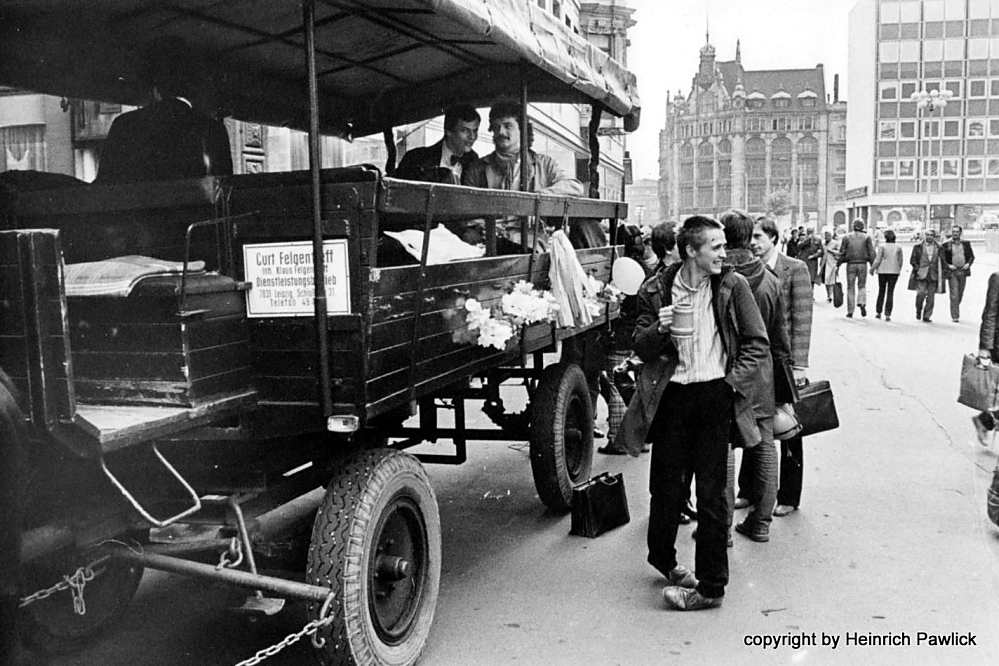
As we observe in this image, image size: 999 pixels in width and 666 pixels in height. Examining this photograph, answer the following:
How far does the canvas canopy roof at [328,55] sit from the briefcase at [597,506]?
258 centimetres

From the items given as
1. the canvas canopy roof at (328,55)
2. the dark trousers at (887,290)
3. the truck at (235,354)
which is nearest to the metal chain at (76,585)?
the truck at (235,354)

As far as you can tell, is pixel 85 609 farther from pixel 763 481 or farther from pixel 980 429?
pixel 980 429

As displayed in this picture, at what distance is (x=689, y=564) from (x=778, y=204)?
107 meters

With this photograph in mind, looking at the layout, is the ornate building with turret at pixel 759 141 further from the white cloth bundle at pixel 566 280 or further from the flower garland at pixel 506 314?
the flower garland at pixel 506 314

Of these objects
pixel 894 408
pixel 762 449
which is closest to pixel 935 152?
pixel 894 408

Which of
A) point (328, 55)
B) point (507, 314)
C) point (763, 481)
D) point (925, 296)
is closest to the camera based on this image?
point (507, 314)

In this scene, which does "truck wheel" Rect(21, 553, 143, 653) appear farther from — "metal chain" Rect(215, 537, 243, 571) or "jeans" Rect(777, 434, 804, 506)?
"jeans" Rect(777, 434, 804, 506)

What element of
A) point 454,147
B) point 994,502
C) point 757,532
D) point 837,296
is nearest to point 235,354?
point 454,147

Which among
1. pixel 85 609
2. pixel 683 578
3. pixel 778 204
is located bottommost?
pixel 683 578

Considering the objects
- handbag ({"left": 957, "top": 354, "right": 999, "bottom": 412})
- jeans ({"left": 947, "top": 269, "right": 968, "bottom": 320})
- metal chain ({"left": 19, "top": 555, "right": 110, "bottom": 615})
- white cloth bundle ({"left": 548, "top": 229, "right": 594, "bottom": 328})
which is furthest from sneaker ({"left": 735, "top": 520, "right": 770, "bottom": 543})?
jeans ({"left": 947, "top": 269, "right": 968, "bottom": 320})

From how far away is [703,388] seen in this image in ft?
15.2

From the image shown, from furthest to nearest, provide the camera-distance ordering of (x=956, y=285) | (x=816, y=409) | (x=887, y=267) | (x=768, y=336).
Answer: (x=887, y=267) → (x=956, y=285) → (x=816, y=409) → (x=768, y=336)

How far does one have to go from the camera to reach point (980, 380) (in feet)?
22.1

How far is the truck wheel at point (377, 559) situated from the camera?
3465 mm
